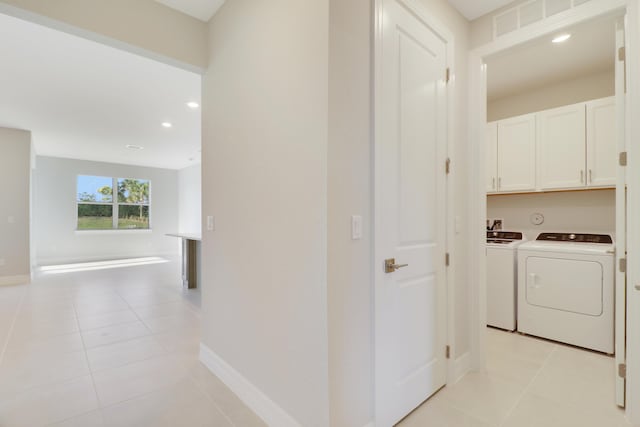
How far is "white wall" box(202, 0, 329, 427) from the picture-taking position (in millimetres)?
1406

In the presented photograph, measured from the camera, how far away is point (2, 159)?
508cm

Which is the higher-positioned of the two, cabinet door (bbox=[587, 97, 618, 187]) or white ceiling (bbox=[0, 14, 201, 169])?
white ceiling (bbox=[0, 14, 201, 169])

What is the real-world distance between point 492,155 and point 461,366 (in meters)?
2.44

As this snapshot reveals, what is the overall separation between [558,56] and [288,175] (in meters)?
2.97

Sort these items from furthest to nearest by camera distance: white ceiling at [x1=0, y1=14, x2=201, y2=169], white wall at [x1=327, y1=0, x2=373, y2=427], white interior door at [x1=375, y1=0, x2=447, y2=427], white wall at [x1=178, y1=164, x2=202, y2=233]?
white wall at [x1=178, y1=164, x2=202, y2=233] → white ceiling at [x1=0, y1=14, x2=201, y2=169] → white interior door at [x1=375, y1=0, x2=447, y2=427] → white wall at [x1=327, y1=0, x2=373, y2=427]

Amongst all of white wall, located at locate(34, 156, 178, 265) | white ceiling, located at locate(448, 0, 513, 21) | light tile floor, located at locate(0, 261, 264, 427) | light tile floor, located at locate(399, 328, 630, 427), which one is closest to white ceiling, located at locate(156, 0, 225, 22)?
white ceiling, located at locate(448, 0, 513, 21)

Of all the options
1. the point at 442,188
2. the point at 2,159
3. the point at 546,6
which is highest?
the point at 546,6

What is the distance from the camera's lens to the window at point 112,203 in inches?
317

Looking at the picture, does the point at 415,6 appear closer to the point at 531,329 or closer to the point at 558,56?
the point at 558,56

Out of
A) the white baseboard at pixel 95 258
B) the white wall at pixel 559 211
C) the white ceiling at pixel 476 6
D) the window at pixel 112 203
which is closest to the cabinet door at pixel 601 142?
the white wall at pixel 559 211

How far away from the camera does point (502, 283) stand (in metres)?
3.10

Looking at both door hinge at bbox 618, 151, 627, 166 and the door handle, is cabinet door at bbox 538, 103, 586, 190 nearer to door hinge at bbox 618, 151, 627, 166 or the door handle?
door hinge at bbox 618, 151, 627, 166

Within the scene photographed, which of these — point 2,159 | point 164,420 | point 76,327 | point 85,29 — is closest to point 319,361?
point 164,420

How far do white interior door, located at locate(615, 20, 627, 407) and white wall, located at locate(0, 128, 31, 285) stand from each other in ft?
25.2
